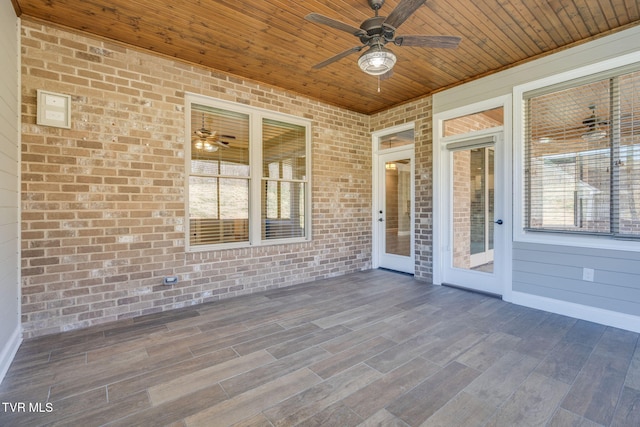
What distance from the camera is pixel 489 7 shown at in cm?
264

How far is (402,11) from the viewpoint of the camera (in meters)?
2.08

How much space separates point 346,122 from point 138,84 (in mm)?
3149

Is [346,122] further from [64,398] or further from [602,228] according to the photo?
[64,398]

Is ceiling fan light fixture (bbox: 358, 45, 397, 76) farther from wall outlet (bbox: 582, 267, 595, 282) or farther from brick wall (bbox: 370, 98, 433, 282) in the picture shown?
wall outlet (bbox: 582, 267, 595, 282)

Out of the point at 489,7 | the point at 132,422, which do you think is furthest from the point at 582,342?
the point at 132,422

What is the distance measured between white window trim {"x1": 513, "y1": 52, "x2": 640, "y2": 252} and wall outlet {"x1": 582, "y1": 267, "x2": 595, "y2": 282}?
248 millimetres

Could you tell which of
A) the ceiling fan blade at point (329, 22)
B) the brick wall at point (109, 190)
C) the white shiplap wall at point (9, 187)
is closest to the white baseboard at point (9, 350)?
the white shiplap wall at point (9, 187)

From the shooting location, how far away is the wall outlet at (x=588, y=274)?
3.05 metres

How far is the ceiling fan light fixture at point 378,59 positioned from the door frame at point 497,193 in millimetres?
2112

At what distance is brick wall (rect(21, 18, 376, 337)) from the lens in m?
2.76

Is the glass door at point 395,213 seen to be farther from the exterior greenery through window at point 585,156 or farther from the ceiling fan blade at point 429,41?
the ceiling fan blade at point 429,41

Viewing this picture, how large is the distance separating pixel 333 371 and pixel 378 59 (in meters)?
2.47

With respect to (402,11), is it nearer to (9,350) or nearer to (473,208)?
(473,208)

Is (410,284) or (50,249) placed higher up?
(50,249)
